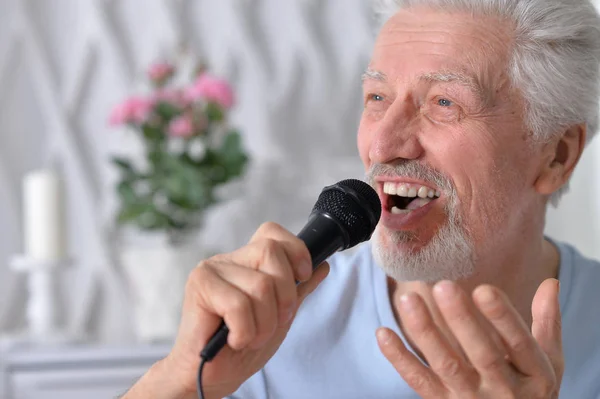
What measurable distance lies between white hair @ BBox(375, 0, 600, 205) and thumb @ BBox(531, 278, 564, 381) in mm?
462

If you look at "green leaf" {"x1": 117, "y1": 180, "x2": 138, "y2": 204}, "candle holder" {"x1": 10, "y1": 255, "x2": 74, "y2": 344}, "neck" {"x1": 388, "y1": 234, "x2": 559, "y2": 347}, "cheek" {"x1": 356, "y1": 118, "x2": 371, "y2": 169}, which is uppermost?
"cheek" {"x1": 356, "y1": 118, "x2": 371, "y2": 169}

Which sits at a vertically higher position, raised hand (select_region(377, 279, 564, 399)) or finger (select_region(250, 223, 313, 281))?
finger (select_region(250, 223, 313, 281))

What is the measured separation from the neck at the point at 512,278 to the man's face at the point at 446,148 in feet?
0.10

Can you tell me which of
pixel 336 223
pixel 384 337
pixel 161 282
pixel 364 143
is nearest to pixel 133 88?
pixel 161 282

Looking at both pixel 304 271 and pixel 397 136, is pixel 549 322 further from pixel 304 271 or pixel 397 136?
pixel 397 136

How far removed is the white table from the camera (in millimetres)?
1852

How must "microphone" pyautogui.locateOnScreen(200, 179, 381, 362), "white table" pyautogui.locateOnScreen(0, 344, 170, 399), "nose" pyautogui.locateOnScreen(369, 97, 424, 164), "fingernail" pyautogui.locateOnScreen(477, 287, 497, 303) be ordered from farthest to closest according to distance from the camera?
"white table" pyautogui.locateOnScreen(0, 344, 170, 399) → "nose" pyautogui.locateOnScreen(369, 97, 424, 164) → "microphone" pyautogui.locateOnScreen(200, 179, 381, 362) → "fingernail" pyautogui.locateOnScreen(477, 287, 497, 303)

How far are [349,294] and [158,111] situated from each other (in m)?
0.86

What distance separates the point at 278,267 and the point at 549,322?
25cm

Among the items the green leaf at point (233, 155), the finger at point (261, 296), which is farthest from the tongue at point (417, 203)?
the green leaf at point (233, 155)

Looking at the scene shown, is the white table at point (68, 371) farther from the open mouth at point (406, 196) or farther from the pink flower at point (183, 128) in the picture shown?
the open mouth at point (406, 196)

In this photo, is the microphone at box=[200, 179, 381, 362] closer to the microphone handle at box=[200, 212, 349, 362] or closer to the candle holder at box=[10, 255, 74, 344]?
the microphone handle at box=[200, 212, 349, 362]

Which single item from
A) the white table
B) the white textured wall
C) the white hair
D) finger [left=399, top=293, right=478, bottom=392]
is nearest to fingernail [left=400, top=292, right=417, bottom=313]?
finger [left=399, top=293, right=478, bottom=392]

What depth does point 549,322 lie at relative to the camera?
0.81m
